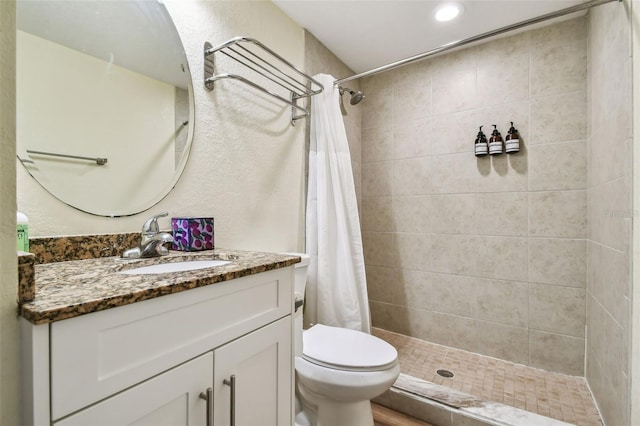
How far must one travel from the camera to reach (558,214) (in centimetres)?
182

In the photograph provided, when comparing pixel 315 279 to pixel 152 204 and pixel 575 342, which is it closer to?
pixel 152 204

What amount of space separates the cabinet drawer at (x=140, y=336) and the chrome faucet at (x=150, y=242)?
399mm

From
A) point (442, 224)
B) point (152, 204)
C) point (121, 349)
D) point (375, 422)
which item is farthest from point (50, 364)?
point (442, 224)

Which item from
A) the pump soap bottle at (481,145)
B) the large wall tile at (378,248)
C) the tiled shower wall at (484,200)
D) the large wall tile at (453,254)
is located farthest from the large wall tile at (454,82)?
the large wall tile at (378,248)

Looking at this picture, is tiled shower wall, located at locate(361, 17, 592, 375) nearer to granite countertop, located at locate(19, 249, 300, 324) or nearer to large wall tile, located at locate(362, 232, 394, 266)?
large wall tile, located at locate(362, 232, 394, 266)

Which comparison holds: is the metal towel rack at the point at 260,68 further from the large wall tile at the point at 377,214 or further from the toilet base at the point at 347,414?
the toilet base at the point at 347,414

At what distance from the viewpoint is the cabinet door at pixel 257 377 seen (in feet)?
2.40

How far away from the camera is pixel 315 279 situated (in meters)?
1.81

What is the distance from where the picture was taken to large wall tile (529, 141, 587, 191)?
176 centimetres

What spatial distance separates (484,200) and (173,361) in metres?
2.07

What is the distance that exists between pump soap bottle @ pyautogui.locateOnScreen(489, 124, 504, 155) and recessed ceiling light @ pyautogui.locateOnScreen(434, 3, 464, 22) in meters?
0.76

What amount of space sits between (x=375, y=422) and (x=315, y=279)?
0.81 metres

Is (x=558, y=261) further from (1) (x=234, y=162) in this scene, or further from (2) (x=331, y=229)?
(1) (x=234, y=162)

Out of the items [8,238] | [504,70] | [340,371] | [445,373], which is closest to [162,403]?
[8,238]
